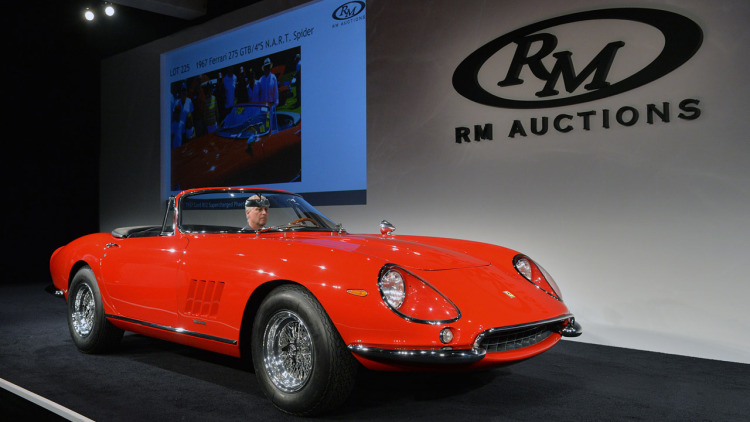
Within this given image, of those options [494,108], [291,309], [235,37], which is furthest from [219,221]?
[291,309]

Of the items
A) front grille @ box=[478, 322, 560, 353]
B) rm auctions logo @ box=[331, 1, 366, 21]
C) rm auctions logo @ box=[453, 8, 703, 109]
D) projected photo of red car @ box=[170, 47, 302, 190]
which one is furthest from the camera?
projected photo of red car @ box=[170, 47, 302, 190]

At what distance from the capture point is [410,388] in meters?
3.24

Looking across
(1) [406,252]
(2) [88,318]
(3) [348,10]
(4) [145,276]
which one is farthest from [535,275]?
(3) [348,10]

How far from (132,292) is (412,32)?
3.63 metres

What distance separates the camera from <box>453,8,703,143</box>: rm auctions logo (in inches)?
173

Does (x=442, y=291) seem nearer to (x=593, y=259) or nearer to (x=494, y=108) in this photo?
(x=593, y=259)

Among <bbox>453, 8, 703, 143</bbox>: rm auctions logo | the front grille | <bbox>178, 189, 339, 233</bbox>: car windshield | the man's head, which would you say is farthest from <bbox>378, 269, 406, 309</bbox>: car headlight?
<bbox>453, 8, 703, 143</bbox>: rm auctions logo

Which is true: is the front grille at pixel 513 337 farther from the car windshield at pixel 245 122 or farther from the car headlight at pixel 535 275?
the car windshield at pixel 245 122

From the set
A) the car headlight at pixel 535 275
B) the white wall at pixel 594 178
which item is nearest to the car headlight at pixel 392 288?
the car headlight at pixel 535 275

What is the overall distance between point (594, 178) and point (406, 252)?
2434 mm

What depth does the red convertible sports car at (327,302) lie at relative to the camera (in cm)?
250

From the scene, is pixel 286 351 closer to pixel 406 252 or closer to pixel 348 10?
pixel 406 252

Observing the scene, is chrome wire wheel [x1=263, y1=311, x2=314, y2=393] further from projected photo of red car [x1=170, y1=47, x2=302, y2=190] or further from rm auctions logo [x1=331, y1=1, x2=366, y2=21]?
rm auctions logo [x1=331, y1=1, x2=366, y2=21]

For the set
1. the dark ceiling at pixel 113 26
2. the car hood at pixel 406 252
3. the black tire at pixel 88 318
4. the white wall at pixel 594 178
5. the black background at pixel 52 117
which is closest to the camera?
the car hood at pixel 406 252
